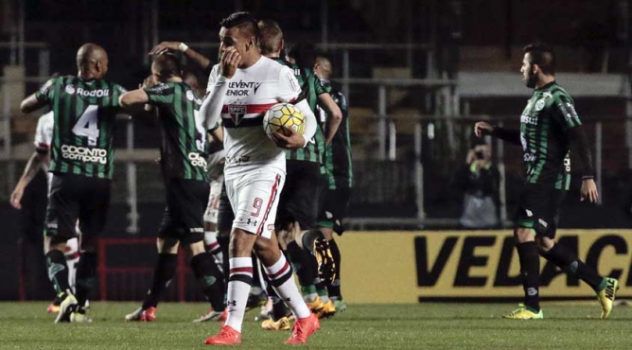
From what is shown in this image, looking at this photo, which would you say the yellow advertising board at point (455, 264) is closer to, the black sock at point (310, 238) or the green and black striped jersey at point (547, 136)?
the green and black striped jersey at point (547, 136)

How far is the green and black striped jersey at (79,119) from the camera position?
9867mm

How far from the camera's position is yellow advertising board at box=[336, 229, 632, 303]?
13156 millimetres

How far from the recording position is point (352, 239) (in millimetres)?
13594

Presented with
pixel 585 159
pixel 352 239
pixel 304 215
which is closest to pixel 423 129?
pixel 352 239

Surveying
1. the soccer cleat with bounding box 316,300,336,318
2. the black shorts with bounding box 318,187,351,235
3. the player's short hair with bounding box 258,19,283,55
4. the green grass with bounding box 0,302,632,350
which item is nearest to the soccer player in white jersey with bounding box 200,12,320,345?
the green grass with bounding box 0,302,632,350

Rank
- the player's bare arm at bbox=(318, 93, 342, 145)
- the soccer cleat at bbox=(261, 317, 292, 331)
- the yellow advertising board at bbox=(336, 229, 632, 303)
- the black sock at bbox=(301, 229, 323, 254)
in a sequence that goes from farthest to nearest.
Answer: the yellow advertising board at bbox=(336, 229, 632, 303)
the black sock at bbox=(301, 229, 323, 254)
the player's bare arm at bbox=(318, 93, 342, 145)
the soccer cleat at bbox=(261, 317, 292, 331)

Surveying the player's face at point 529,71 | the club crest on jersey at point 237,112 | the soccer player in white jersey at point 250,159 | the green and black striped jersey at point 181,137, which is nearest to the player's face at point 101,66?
the green and black striped jersey at point 181,137

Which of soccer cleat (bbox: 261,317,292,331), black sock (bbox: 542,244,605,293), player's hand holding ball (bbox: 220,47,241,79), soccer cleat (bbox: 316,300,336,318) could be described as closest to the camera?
player's hand holding ball (bbox: 220,47,241,79)

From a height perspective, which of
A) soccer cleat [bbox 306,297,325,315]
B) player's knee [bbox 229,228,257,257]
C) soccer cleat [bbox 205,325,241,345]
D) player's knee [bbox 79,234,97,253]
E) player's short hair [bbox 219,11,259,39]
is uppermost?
player's short hair [bbox 219,11,259,39]

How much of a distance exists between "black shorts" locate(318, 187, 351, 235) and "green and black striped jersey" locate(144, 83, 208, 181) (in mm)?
1496

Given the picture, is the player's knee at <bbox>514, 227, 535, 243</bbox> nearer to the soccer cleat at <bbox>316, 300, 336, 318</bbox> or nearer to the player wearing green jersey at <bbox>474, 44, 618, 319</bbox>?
the player wearing green jersey at <bbox>474, 44, 618, 319</bbox>

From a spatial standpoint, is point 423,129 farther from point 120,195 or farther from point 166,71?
point 166,71

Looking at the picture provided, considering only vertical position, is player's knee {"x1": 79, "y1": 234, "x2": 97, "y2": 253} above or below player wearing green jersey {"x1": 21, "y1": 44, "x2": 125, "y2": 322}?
below

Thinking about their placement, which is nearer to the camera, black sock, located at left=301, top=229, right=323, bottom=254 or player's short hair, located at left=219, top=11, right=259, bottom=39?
player's short hair, located at left=219, top=11, right=259, bottom=39
